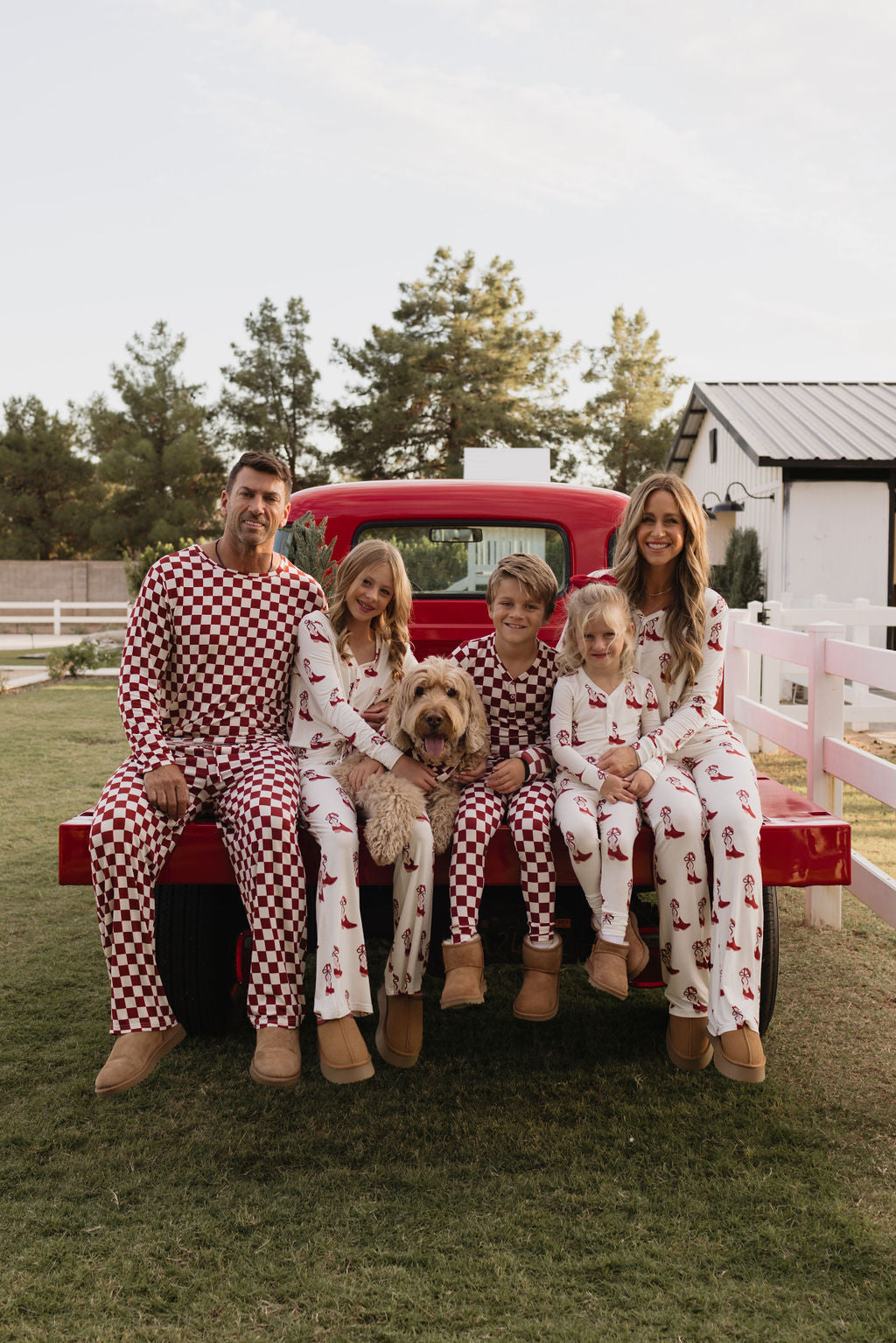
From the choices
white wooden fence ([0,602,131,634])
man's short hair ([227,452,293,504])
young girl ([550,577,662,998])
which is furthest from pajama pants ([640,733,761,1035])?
white wooden fence ([0,602,131,634])

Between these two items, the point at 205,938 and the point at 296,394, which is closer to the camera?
the point at 205,938

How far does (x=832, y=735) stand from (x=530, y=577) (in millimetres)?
2202

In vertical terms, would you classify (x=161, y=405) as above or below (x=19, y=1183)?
above

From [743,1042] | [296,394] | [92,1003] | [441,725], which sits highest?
[296,394]

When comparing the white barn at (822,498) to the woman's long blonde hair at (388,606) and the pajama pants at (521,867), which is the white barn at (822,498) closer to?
the woman's long blonde hair at (388,606)

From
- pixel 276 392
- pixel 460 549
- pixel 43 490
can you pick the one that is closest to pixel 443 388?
pixel 276 392

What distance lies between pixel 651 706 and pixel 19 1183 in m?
2.37

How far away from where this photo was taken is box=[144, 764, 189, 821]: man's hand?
3206 millimetres

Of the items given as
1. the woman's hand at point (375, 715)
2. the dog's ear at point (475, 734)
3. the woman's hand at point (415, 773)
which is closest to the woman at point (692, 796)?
the dog's ear at point (475, 734)

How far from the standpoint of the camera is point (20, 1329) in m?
2.23

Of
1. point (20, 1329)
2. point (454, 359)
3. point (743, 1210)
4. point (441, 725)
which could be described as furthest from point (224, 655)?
point (454, 359)

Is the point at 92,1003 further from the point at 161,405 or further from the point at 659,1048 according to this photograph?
the point at 161,405

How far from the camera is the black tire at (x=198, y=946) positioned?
3.43 m

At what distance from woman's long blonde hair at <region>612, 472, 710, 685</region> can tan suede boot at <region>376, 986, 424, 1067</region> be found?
142 centimetres
